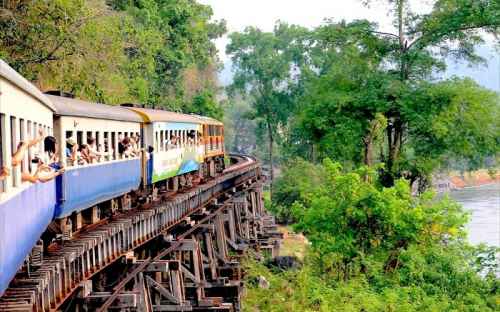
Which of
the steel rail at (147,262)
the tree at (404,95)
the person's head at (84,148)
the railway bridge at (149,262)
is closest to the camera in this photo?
the railway bridge at (149,262)

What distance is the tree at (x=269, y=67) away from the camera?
61.3 m

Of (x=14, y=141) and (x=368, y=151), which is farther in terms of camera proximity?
(x=368, y=151)

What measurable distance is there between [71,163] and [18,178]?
3.78 m

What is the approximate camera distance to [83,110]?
11.2 m

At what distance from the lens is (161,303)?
1644 cm

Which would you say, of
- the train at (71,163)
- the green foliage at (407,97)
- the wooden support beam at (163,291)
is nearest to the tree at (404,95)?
the green foliage at (407,97)

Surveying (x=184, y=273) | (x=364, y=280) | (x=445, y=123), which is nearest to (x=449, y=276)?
(x=364, y=280)

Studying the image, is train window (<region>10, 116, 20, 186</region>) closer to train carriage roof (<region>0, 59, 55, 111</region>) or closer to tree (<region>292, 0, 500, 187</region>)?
train carriage roof (<region>0, 59, 55, 111</region>)

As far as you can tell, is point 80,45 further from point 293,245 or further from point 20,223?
point 20,223

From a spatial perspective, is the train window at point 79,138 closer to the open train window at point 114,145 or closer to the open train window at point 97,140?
the open train window at point 97,140

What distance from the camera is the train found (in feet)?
20.2

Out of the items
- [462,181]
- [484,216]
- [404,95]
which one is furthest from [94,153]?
[462,181]

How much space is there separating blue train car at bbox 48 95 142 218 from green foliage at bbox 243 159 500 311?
805 centimetres

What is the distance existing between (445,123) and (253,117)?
3718 cm
